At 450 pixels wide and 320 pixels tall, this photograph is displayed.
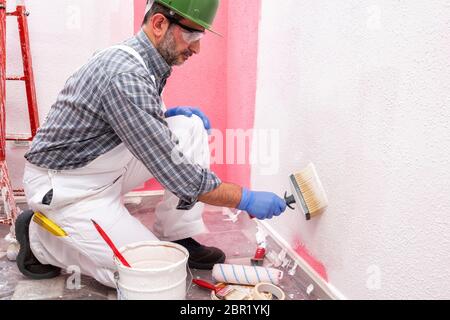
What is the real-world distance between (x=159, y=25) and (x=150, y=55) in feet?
0.31

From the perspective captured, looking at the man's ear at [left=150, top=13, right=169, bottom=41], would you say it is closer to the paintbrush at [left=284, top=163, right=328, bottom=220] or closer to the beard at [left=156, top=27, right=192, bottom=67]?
the beard at [left=156, top=27, right=192, bottom=67]

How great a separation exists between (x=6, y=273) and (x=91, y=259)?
388 mm

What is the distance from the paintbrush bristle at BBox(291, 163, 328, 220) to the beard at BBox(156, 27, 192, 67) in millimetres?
540

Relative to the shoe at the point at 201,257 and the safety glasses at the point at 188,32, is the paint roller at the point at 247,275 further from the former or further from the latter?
the safety glasses at the point at 188,32

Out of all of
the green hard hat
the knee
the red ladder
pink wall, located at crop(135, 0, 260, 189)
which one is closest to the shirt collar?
the green hard hat

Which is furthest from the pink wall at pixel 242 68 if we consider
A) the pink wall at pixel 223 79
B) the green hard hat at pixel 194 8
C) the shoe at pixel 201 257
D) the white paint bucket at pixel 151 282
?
the white paint bucket at pixel 151 282

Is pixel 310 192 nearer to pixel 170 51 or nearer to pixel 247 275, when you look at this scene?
pixel 247 275

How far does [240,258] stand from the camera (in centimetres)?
162

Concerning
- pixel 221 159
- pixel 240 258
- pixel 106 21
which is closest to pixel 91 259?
pixel 240 258

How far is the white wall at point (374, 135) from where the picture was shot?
0.83 m

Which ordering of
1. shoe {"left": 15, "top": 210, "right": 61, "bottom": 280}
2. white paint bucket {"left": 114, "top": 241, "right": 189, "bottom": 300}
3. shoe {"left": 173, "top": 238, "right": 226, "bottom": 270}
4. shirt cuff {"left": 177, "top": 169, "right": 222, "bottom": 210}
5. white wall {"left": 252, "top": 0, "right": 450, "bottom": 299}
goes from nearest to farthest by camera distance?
white wall {"left": 252, "top": 0, "right": 450, "bottom": 299} → white paint bucket {"left": 114, "top": 241, "right": 189, "bottom": 300} → shirt cuff {"left": 177, "top": 169, "right": 222, "bottom": 210} → shoe {"left": 15, "top": 210, "right": 61, "bottom": 280} → shoe {"left": 173, "top": 238, "right": 226, "bottom": 270}

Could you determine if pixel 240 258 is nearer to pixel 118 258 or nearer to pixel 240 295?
pixel 240 295

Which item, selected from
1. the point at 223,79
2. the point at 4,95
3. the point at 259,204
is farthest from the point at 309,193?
the point at 4,95

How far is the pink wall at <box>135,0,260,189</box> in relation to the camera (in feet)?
6.37
